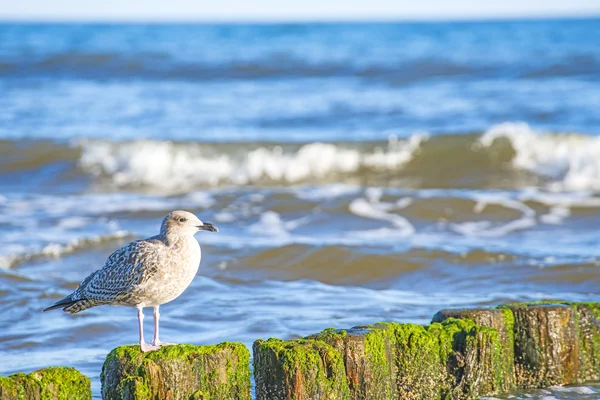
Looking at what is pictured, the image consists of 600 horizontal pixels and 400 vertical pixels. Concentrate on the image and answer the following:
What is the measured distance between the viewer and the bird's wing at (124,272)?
455 centimetres

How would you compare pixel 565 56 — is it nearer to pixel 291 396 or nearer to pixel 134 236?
pixel 134 236

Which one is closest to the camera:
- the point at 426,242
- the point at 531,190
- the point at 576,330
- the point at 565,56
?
the point at 576,330

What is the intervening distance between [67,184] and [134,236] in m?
4.90

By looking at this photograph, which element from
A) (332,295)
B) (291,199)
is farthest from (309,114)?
(332,295)

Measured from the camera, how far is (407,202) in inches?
437

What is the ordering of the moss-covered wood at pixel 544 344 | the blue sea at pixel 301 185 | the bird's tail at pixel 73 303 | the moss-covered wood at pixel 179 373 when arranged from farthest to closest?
1. the blue sea at pixel 301 185
2. the bird's tail at pixel 73 303
3. the moss-covered wood at pixel 544 344
4. the moss-covered wood at pixel 179 373

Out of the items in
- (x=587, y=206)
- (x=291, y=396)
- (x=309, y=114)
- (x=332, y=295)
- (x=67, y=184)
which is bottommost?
(x=291, y=396)

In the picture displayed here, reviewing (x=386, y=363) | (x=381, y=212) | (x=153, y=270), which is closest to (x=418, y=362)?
(x=386, y=363)

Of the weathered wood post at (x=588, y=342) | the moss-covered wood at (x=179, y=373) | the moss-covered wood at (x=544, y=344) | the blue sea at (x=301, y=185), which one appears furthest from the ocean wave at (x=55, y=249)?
the weathered wood post at (x=588, y=342)

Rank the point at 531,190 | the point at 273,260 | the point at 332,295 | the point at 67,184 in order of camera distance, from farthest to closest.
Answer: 1. the point at 67,184
2. the point at 531,190
3. the point at 273,260
4. the point at 332,295

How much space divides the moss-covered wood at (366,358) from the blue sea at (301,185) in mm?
963

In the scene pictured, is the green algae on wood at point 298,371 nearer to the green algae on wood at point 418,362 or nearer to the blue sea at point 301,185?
the green algae on wood at point 418,362

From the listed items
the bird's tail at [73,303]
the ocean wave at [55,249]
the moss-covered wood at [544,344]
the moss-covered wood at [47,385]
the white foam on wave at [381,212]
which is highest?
the white foam on wave at [381,212]

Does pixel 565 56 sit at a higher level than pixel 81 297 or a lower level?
higher
